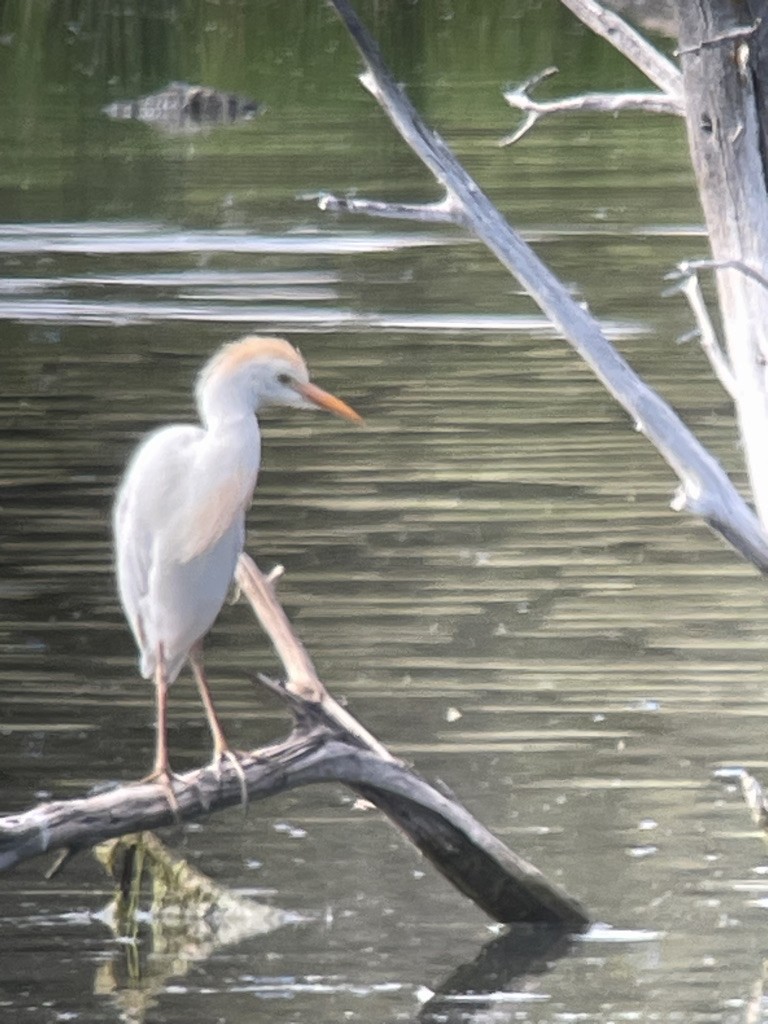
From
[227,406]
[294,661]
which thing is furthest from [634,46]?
[294,661]

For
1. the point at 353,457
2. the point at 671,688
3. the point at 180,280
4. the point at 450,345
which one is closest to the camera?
the point at 671,688

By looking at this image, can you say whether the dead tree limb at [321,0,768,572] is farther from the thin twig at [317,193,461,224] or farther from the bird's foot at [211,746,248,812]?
the bird's foot at [211,746,248,812]

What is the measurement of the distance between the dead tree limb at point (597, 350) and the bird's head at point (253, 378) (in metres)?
0.54

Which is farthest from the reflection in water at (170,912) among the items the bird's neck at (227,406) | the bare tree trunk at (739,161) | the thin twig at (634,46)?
the thin twig at (634,46)

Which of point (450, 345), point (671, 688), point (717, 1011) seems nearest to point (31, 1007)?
point (717, 1011)

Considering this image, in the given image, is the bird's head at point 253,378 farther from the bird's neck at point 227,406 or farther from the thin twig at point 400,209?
the thin twig at point 400,209

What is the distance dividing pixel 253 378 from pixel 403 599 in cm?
503

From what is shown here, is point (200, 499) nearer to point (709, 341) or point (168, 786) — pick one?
point (168, 786)

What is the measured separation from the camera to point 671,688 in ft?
36.2

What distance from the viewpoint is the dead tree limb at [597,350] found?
23.5 ft

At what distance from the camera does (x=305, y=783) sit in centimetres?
768

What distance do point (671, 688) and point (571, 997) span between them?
10.6 ft

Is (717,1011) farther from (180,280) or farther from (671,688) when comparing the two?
(180,280)

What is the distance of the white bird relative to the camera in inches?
297
